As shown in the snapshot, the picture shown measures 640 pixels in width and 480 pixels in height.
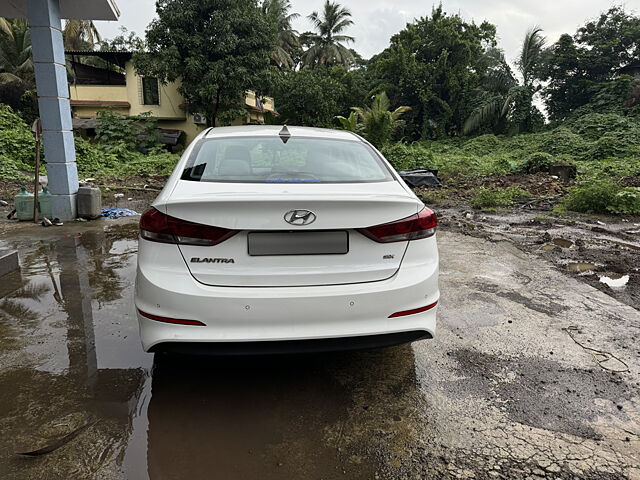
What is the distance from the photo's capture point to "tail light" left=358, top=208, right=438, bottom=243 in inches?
92.5

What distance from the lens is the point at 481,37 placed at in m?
31.6

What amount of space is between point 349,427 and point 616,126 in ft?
87.5

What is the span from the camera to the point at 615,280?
15.5 ft

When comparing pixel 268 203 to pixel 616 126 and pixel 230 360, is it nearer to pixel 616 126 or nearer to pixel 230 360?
pixel 230 360

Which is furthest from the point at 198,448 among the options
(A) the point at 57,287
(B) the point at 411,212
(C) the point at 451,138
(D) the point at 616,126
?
(C) the point at 451,138

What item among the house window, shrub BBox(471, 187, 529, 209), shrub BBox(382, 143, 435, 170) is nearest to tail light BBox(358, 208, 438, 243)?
shrub BBox(471, 187, 529, 209)

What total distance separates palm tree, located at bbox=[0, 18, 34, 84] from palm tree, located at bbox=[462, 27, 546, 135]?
1153 inches

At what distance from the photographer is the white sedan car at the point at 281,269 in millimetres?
2199

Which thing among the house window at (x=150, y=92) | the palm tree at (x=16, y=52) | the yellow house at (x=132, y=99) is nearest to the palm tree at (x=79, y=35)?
the palm tree at (x=16, y=52)

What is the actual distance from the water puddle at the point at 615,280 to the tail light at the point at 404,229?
312 centimetres

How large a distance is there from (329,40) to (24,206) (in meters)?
35.2

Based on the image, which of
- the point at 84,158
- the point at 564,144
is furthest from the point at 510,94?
the point at 84,158

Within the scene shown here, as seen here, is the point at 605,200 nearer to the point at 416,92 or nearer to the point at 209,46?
the point at 209,46

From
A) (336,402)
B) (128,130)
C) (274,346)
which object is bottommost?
(336,402)
